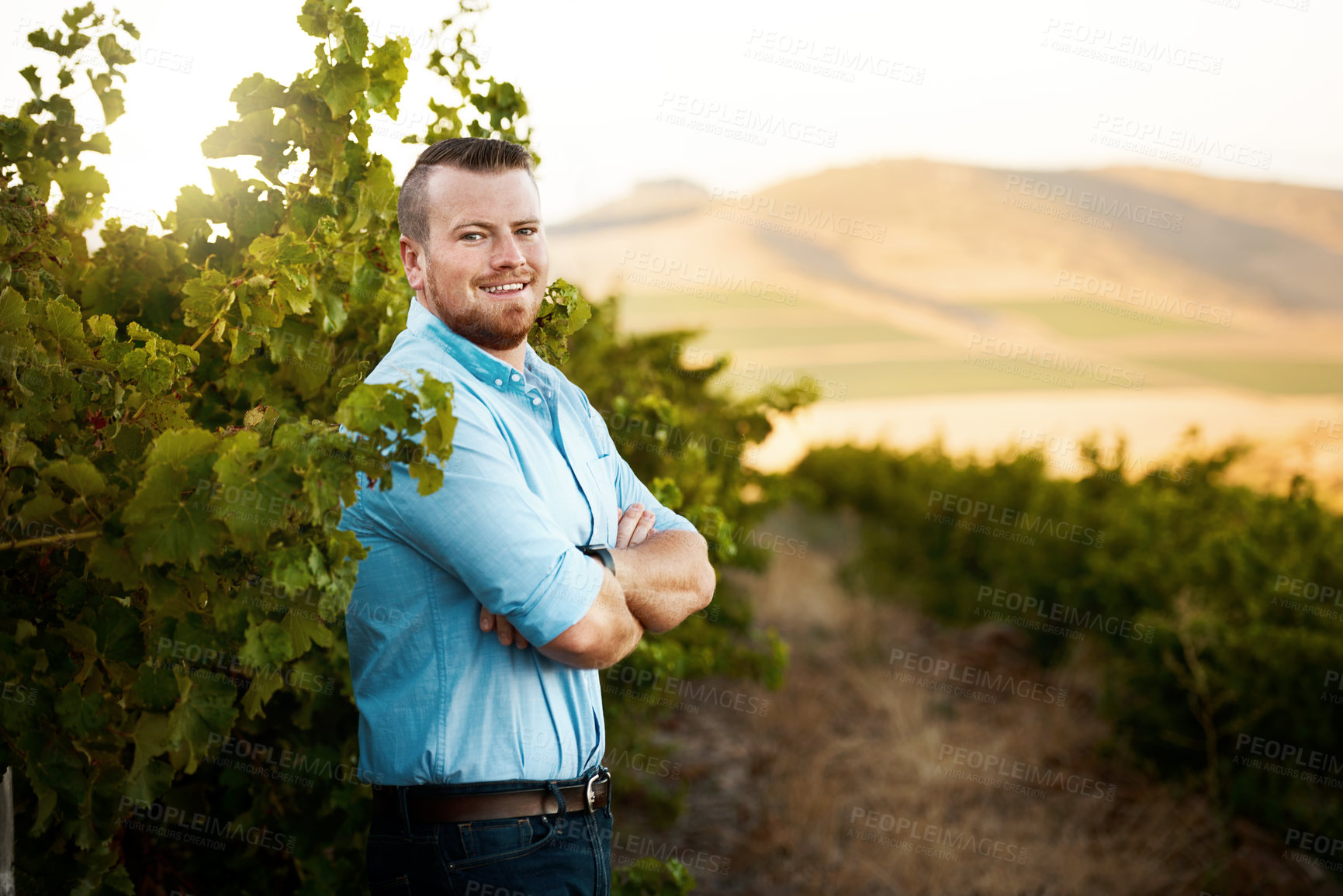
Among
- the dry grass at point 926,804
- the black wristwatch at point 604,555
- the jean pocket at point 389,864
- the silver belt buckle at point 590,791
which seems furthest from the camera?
the dry grass at point 926,804

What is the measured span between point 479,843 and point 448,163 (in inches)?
62.7

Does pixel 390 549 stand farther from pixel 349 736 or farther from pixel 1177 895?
pixel 1177 895

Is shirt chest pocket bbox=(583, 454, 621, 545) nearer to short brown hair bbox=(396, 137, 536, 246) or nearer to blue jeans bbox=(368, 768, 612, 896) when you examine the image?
blue jeans bbox=(368, 768, 612, 896)

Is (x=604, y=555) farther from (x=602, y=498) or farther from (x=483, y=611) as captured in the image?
(x=483, y=611)

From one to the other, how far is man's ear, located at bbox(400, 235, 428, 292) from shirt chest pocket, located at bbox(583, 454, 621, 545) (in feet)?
2.08

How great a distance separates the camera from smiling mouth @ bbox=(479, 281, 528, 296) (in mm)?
2453

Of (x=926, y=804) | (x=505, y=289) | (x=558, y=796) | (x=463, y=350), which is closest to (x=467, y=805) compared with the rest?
(x=558, y=796)

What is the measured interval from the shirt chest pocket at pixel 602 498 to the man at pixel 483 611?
6 centimetres

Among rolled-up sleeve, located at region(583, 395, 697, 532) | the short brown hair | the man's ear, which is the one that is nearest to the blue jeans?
rolled-up sleeve, located at region(583, 395, 697, 532)

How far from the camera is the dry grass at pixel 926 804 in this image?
21.0ft

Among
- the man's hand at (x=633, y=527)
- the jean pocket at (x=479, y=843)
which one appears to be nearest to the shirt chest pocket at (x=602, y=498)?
the man's hand at (x=633, y=527)

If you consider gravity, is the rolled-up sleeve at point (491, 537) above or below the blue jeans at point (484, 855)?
above

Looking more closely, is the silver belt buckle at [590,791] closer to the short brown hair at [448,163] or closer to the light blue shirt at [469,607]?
the light blue shirt at [469,607]

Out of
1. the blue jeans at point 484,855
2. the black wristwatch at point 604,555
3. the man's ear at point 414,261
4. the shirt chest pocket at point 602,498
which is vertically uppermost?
the man's ear at point 414,261
